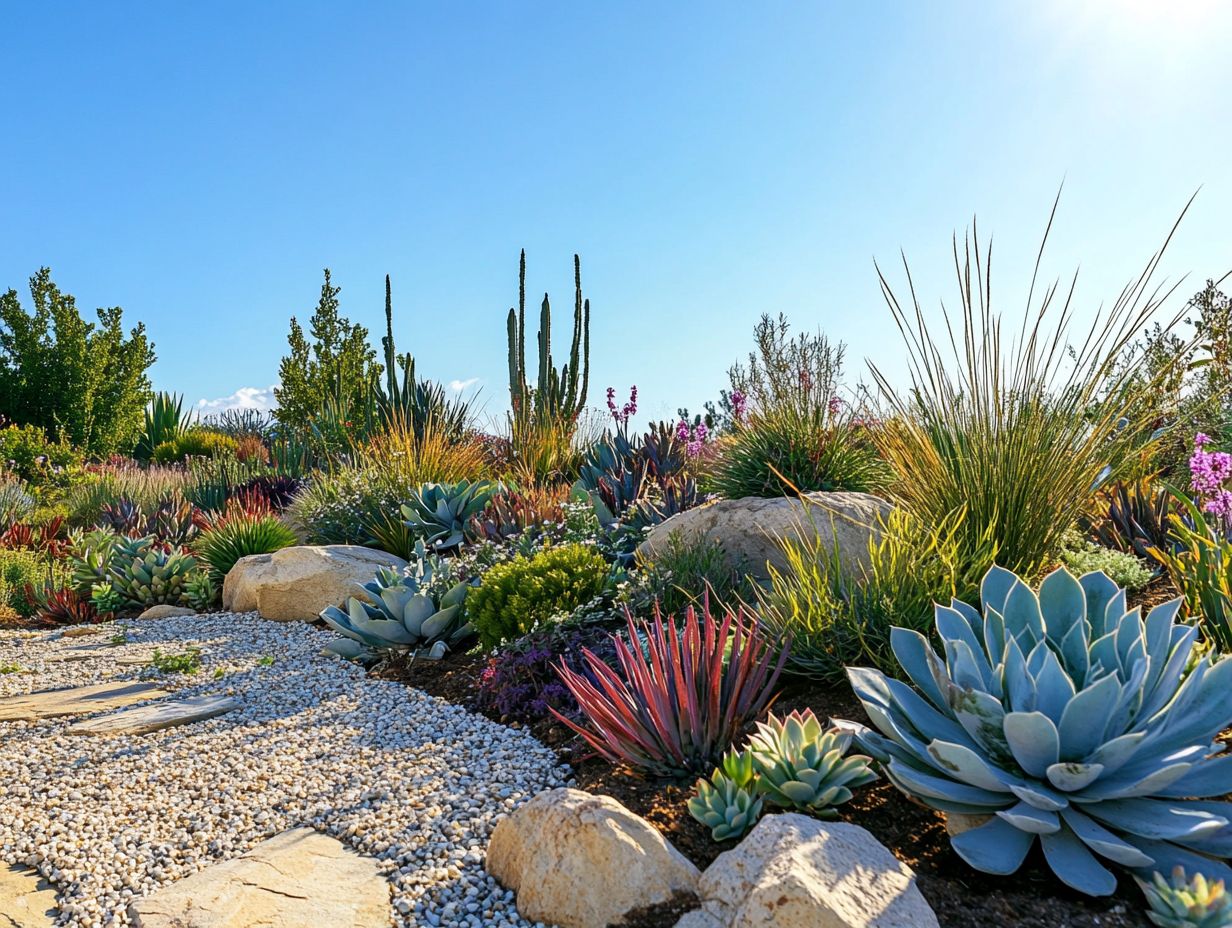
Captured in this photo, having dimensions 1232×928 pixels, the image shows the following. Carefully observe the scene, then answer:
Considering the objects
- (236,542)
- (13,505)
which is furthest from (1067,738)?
(13,505)

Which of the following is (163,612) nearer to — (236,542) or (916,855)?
(236,542)

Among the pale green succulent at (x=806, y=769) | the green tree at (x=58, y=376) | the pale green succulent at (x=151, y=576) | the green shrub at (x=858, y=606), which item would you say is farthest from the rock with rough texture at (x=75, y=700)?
the green tree at (x=58, y=376)

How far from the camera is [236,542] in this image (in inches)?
353

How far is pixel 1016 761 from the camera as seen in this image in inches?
109

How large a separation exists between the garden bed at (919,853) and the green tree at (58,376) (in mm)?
23626

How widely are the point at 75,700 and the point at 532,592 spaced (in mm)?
2719

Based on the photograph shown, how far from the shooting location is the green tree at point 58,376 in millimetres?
23406

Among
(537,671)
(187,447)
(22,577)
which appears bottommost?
(537,671)

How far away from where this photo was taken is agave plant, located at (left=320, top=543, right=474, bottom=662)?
5.62 m

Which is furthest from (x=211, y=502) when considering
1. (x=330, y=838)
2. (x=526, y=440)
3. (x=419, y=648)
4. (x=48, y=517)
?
(x=330, y=838)

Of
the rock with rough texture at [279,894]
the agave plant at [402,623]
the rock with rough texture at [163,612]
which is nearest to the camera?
the rock with rough texture at [279,894]

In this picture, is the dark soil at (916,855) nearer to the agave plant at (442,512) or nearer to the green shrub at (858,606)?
the green shrub at (858,606)

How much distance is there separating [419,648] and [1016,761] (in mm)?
3889

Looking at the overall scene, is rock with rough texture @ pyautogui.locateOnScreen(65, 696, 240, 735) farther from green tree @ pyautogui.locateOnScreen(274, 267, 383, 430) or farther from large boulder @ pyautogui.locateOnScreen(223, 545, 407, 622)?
green tree @ pyautogui.locateOnScreen(274, 267, 383, 430)
